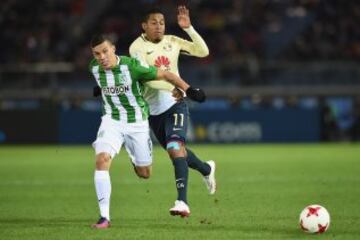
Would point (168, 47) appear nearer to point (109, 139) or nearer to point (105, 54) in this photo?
point (105, 54)

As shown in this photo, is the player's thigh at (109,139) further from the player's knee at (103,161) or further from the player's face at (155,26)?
the player's face at (155,26)

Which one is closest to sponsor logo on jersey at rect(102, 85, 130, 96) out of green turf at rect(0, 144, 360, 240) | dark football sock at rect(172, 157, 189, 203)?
dark football sock at rect(172, 157, 189, 203)

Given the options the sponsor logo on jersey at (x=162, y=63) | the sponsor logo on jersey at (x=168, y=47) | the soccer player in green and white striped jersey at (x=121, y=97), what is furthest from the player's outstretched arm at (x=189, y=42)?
the soccer player in green and white striped jersey at (x=121, y=97)

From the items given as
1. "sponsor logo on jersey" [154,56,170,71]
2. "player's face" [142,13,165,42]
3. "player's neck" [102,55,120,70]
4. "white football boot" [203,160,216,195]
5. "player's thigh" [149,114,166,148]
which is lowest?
"white football boot" [203,160,216,195]

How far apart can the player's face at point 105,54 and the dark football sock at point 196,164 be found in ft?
6.90

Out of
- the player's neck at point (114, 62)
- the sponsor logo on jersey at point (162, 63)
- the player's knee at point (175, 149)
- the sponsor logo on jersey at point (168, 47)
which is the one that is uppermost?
the sponsor logo on jersey at point (168, 47)

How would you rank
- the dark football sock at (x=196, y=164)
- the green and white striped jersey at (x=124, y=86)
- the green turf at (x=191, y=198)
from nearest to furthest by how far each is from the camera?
the green turf at (x=191, y=198) → the green and white striped jersey at (x=124, y=86) → the dark football sock at (x=196, y=164)

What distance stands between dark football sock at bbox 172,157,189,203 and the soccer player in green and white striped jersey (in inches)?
15.4

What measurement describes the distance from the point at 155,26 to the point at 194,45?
0.57m

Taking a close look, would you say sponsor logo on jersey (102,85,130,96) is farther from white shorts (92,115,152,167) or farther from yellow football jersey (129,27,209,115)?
yellow football jersey (129,27,209,115)

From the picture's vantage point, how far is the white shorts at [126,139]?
8656mm

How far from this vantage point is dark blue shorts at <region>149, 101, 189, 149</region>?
31.1ft

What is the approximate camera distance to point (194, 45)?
992 centimetres

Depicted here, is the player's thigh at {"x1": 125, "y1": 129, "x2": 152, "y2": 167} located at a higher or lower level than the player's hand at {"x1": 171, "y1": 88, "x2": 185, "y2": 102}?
lower
